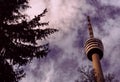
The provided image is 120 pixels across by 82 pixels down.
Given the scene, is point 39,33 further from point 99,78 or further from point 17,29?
point 99,78

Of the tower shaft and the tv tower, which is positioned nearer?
the tower shaft

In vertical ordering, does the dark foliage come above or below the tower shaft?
below

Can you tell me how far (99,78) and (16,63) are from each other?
103ft

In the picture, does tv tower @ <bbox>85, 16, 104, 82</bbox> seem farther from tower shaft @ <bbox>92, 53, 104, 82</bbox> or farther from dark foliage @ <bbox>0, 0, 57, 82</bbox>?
dark foliage @ <bbox>0, 0, 57, 82</bbox>

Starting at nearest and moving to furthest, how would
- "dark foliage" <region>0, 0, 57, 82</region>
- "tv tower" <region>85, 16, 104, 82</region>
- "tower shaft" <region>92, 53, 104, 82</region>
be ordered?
1. "dark foliage" <region>0, 0, 57, 82</region>
2. "tower shaft" <region>92, 53, 104, 82</region>
3. "tv tower" <region>85, 16, 104, 82</region>

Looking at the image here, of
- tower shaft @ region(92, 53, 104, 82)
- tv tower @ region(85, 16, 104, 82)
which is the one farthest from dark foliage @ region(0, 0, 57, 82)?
tv tower @ region(85, 16, 104, 82)

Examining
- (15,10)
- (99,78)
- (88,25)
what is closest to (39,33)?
(15,10)

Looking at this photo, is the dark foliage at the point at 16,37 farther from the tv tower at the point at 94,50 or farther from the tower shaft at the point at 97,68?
the tv tower at the point at 94,50

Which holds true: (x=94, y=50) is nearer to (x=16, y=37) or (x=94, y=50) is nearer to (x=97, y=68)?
(x=97, y=68)

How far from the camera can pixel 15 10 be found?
17719mm

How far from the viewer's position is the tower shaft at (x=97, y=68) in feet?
Result: 155

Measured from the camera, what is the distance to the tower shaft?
155 feet

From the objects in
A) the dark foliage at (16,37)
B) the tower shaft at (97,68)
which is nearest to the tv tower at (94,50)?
the tower shaft at (97,68)

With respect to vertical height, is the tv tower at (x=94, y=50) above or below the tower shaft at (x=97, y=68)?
above
